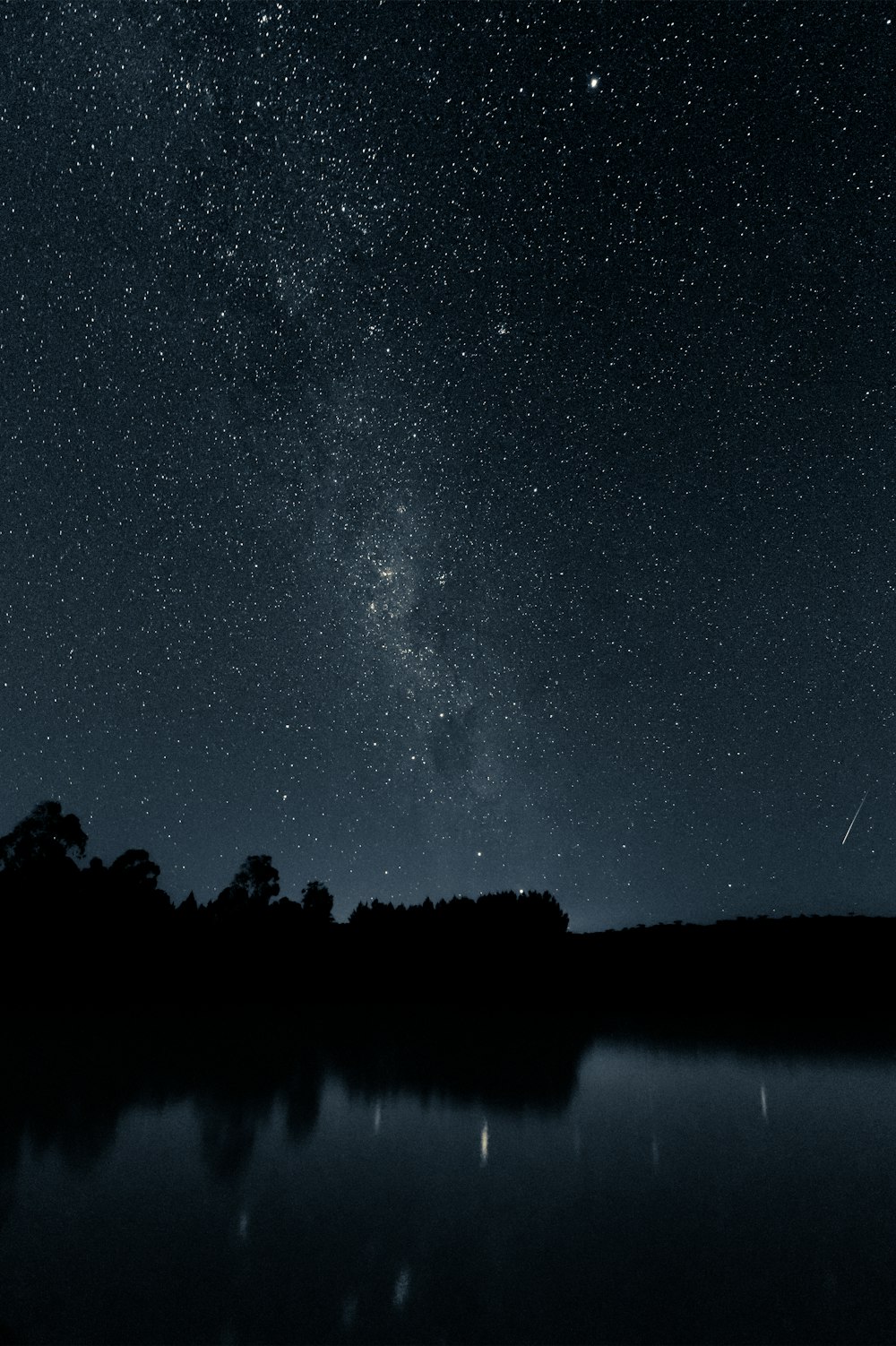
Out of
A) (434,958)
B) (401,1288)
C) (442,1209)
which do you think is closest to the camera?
(401,1288)

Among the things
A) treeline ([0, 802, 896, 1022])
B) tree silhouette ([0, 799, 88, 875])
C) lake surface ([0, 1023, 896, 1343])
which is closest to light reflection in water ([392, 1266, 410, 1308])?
lake surface ([0, 1023, 896, 1343])

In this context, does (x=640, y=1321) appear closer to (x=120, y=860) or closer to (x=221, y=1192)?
(x=221, y=1192)

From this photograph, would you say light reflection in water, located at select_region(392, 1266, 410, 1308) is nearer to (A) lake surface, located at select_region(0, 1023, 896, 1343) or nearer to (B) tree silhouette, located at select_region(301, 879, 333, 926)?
(A) lake surface, located at select_region(0, 1023, 896, 1343)

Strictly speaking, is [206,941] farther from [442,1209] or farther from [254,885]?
[442,1209]

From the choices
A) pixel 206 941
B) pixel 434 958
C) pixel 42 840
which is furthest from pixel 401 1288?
pixel 42 840

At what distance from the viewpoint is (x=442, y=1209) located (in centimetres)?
618

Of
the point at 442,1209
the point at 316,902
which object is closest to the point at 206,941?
the point at 316,902

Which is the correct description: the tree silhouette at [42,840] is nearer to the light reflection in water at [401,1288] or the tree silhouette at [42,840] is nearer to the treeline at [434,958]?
the treeline at [434,958]

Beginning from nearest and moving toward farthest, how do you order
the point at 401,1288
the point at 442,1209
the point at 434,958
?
1. the point at 401,1288
2. the point at 442,1209
3. the point at 434,958

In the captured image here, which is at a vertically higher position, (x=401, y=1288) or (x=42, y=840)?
(x=42, y=840)

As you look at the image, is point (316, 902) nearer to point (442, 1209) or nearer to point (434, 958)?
point (434, 958)

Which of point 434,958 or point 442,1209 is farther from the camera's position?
point 434,958

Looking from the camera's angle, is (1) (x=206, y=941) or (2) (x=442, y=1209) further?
(1) (x=206, y=941)

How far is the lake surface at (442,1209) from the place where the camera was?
451 cm
